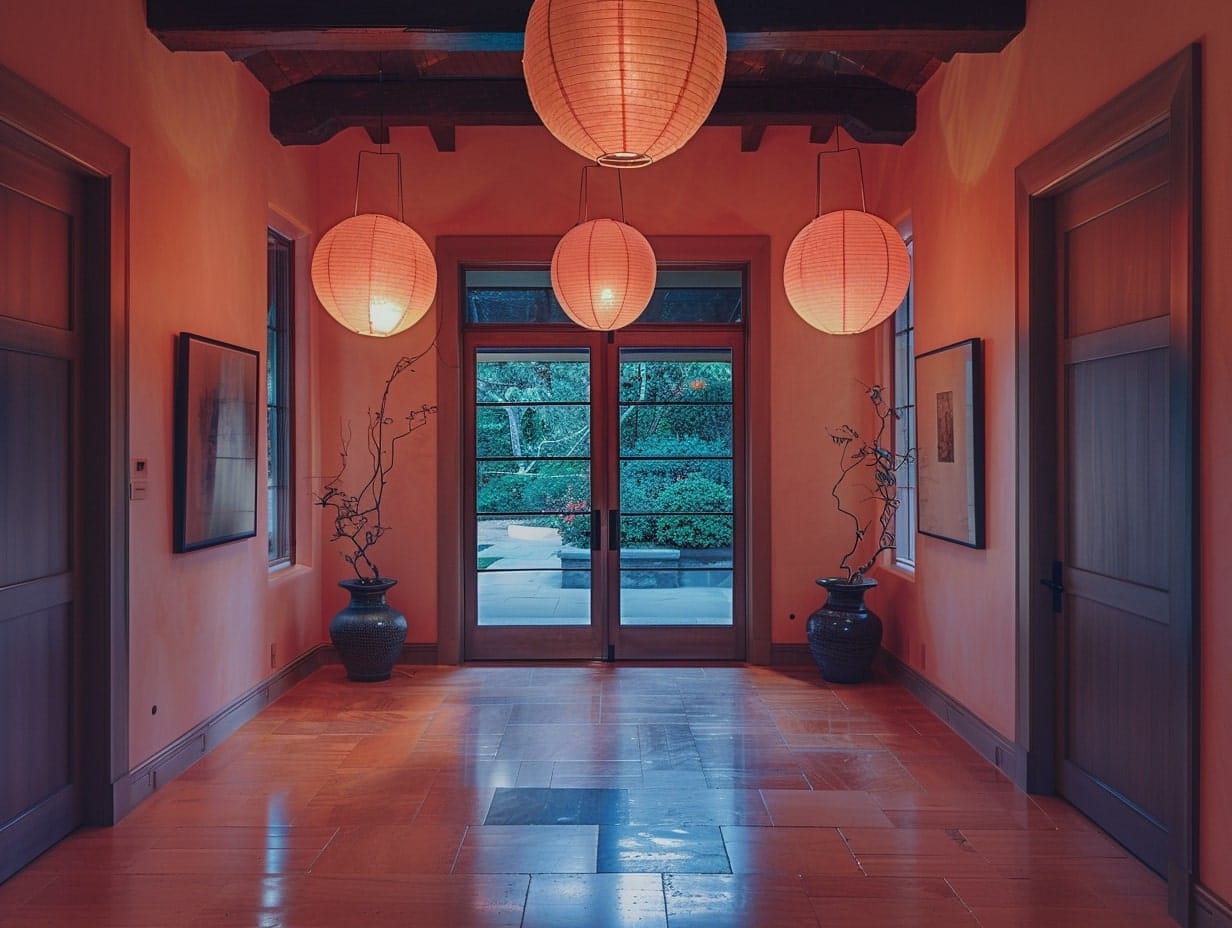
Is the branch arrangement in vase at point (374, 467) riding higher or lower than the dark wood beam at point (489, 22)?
lower

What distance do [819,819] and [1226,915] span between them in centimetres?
126

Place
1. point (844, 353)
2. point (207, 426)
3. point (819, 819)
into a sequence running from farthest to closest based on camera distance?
point (844, 353) → point (207, 426) → point (819, 819)

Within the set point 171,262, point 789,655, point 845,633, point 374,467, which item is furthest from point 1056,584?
point 374,467

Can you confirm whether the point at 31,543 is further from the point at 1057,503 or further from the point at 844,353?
the point at 844,353

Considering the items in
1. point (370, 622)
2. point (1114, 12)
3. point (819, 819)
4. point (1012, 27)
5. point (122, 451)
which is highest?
point (1012, 27)

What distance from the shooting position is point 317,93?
485cm

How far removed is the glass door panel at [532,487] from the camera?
5.84 metres

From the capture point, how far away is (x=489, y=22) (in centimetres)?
358

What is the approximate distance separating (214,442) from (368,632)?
1593mm

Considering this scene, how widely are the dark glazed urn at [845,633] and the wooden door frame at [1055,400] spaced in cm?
149

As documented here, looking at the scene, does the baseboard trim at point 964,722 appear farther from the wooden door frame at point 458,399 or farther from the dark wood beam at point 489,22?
the dark wood beam at point 489,22

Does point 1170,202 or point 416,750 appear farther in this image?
point 416,750

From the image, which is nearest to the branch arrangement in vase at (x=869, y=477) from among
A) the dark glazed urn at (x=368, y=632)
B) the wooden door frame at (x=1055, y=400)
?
the wooden door frame at (x=1055, y=400)

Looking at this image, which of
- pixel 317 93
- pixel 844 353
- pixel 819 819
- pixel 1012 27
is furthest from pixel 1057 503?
pixel 317 93
